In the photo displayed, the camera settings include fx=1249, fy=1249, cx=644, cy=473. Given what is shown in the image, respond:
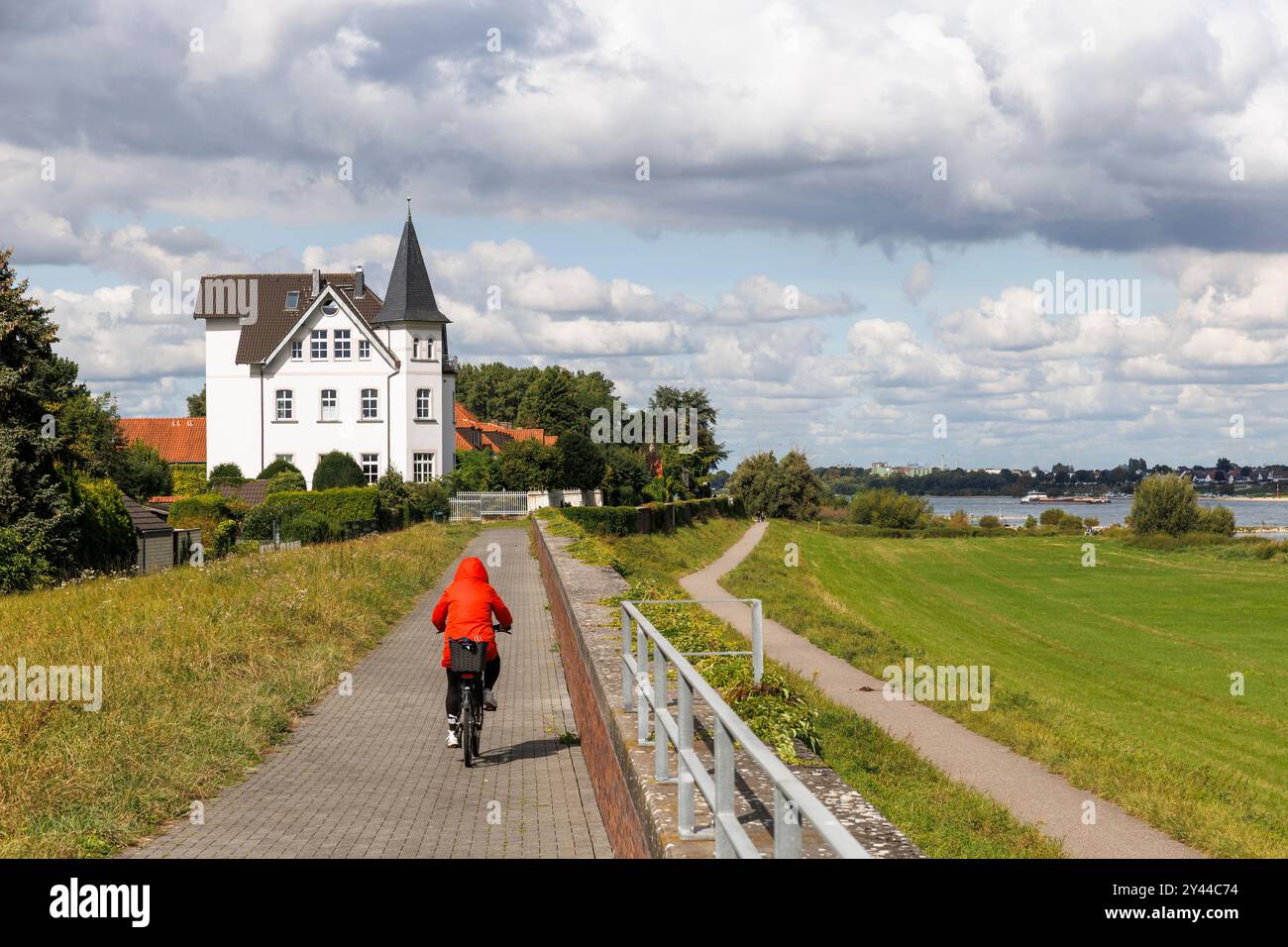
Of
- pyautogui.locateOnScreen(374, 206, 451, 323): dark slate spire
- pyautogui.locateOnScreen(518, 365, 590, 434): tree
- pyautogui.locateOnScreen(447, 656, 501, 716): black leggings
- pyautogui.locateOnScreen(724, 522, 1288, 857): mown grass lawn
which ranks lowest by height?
pyautogui.locateOnScreen(724, 522, 1288, 857): mown grass lawn

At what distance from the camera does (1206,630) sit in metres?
45.6

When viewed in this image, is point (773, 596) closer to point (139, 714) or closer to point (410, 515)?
point (410, 515)

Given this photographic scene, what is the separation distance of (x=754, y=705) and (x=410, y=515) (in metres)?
49.4

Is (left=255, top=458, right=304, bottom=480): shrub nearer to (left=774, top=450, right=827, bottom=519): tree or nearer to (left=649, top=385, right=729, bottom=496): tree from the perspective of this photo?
(left=649, top=385, right=729, bottom=496): tree

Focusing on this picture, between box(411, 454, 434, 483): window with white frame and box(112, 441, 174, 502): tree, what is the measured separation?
12209mm

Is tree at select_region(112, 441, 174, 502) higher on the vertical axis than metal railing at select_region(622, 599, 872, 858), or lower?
higher

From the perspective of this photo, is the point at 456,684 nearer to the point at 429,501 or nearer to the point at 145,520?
the point at 145,520

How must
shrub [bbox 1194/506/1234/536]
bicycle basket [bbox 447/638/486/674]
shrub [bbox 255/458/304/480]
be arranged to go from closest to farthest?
bicycle basket [bbox 447/638/486/674], shrub [bbox 255/458/304/480], shrub [bbox 1194/506/1234/536]

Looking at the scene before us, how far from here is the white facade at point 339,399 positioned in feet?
209

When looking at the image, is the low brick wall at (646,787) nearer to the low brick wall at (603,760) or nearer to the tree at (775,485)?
the low brick wall at (603,760)

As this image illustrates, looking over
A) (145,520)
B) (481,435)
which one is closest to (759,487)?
(481,435)

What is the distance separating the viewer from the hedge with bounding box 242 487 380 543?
46438 mm

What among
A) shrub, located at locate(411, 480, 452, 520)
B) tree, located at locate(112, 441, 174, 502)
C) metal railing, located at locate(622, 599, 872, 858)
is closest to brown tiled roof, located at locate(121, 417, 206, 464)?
tree, located at locate(112, 441, 174, 502)

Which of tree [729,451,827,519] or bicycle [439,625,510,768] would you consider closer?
bicycle [439,625,510,768]
